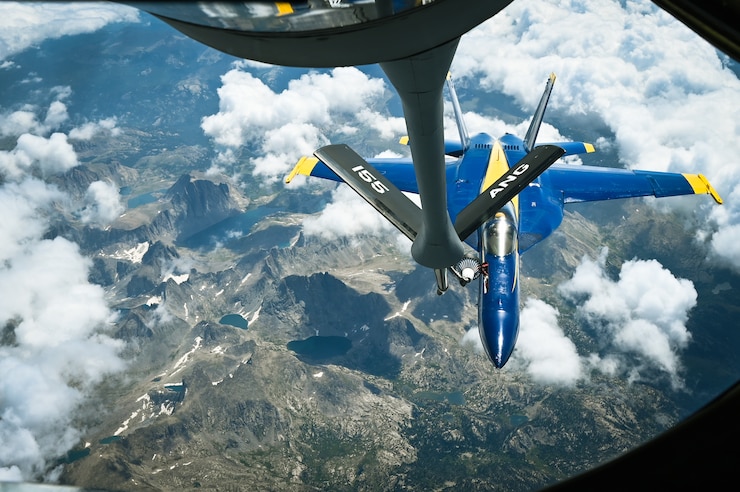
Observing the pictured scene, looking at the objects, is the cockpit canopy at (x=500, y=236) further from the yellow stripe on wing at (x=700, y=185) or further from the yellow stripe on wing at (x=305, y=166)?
the yellow stripe on wing at (x=700, y=185)

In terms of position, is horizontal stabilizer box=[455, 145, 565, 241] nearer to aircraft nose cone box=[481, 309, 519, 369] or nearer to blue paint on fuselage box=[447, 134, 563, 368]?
blue paint on fuselage box=[447, 134, 563, 368]

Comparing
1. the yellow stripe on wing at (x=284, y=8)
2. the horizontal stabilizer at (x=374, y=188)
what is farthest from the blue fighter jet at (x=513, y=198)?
the yellow stripe on wing at (x=284, y=8)

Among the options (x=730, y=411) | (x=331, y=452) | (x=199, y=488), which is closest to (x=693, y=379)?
(x=331, y=452)

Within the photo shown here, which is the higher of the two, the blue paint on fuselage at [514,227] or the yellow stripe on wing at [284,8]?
the yellow stripe on wing at [284,8]

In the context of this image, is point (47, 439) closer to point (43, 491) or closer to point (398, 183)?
point (398, 183)

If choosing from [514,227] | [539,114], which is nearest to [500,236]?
[514,227]
